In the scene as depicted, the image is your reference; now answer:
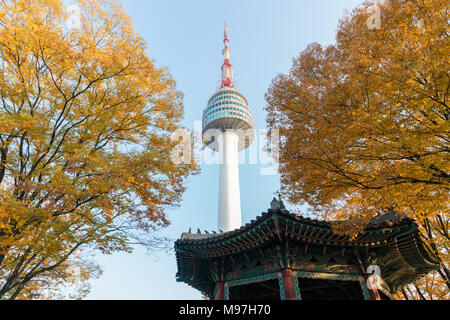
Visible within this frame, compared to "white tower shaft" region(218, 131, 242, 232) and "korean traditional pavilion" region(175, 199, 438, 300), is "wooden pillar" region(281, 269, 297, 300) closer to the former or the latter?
"korean traditional pavilion" region(175, 199, 438, 300)

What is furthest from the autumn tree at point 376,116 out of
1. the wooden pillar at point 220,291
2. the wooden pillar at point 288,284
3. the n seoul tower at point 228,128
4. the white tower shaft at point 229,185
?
the n seoul tower at point 228,128

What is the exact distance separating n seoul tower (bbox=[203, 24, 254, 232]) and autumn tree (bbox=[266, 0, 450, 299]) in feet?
104

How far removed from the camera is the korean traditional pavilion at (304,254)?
873cm

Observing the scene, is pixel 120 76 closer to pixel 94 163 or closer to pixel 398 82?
pixel 94 163

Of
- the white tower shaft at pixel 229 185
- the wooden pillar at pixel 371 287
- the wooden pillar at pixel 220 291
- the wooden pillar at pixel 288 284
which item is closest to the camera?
the wooden pillar at pixel 288 284

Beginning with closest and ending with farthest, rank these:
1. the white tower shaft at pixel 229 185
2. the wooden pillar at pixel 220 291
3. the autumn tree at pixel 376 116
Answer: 1. the autumn tree at pixel 376 116
2. the wooden pillar at pixel 220 291
3. the white tower shaft at pixel 229 185

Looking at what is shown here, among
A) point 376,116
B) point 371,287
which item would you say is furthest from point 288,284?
point 376,116

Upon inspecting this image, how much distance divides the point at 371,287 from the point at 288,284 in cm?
338

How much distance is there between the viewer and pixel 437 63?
4.59m

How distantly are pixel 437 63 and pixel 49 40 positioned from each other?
8.79 m

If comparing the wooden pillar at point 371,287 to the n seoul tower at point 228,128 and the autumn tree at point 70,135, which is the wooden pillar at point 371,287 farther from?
the n seoul tower at point 228,128

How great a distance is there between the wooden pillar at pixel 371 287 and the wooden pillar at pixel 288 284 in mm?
3090

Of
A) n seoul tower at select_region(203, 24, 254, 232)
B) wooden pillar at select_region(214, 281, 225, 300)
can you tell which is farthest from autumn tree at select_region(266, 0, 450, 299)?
n seoul tower at select_region(203, 24, 254, 232)
